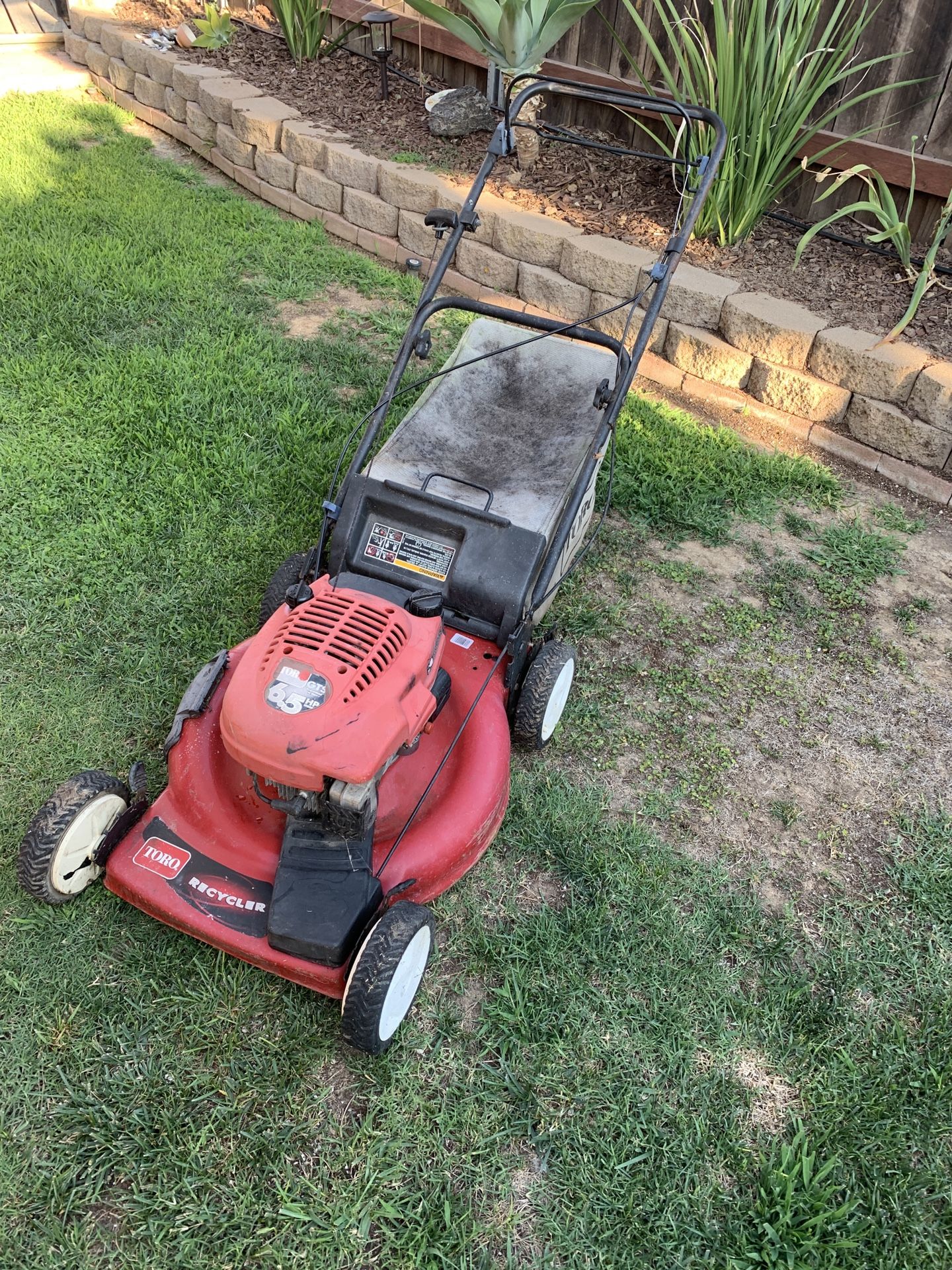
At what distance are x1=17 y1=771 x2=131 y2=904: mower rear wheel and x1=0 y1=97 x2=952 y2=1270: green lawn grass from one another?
0.29 feet

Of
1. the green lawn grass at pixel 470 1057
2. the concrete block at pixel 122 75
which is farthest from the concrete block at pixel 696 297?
the concrete block at pixel 122 75

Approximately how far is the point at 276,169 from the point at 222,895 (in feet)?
15.0

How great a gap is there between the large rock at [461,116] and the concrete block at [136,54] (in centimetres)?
233

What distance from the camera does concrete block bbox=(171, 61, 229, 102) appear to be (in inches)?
224

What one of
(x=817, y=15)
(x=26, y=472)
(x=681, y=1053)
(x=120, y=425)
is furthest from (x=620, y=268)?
(x=681, y=1053)

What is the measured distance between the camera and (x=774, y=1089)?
1.84 m

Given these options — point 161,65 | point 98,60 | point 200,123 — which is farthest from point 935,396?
point 98,60

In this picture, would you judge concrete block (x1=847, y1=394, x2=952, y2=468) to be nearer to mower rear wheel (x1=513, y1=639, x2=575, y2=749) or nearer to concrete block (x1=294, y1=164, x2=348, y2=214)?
mower rear wheel (x1=513, y1=639, x2=575, y2=749)

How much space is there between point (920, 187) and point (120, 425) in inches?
126

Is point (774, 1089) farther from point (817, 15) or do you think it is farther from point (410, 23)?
point (410, 23)

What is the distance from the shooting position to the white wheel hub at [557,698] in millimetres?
2334

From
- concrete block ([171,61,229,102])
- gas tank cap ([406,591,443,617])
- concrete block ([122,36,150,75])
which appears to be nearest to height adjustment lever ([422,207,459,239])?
gas tank cap ([406,591,443,617])

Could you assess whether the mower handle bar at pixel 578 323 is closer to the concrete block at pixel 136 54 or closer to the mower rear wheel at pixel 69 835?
the mower rear wheel at pixel 69 835

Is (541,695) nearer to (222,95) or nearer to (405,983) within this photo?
(405,983)
